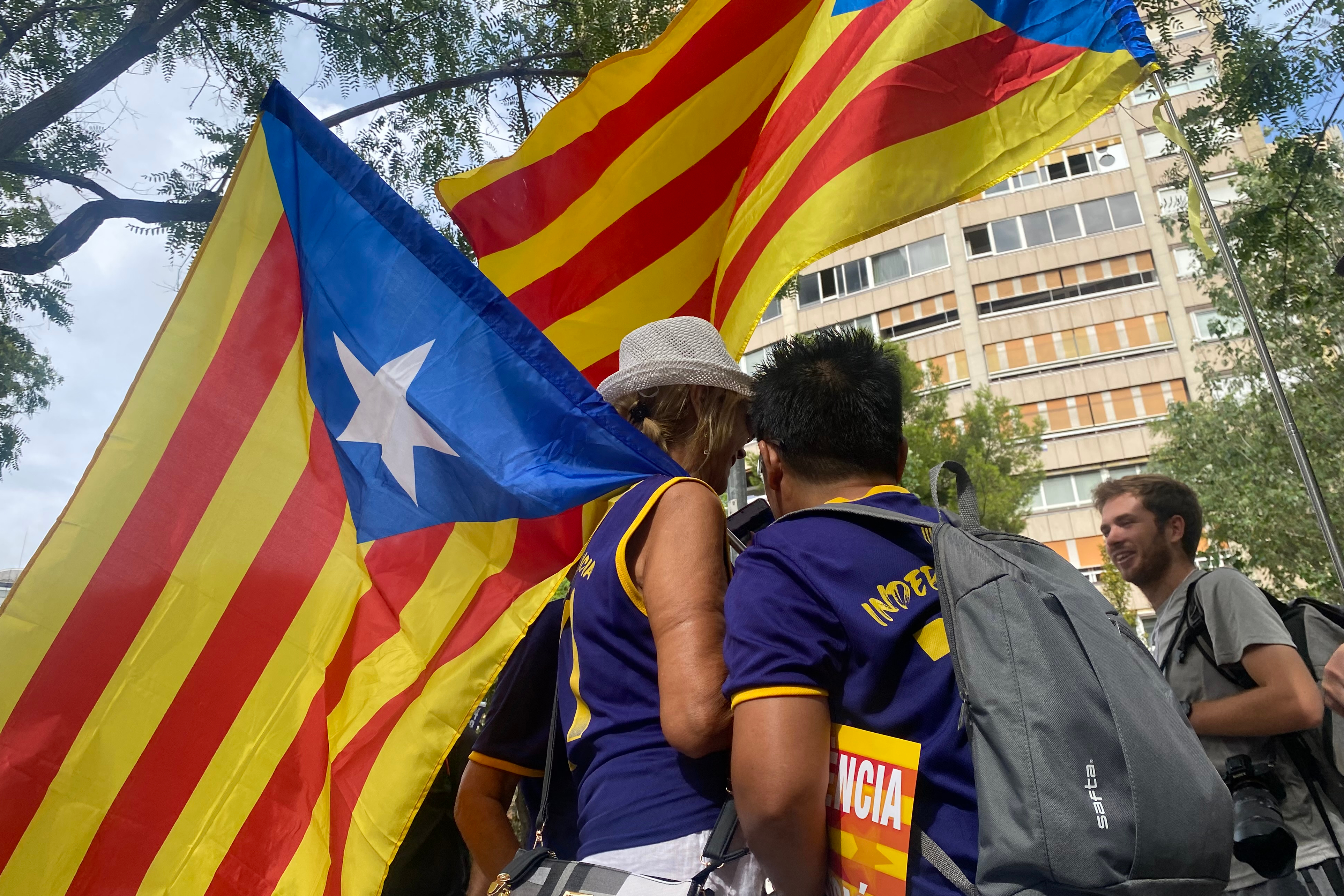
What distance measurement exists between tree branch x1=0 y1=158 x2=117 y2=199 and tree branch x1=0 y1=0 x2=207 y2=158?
30 centimetres

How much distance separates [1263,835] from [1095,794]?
1709mm

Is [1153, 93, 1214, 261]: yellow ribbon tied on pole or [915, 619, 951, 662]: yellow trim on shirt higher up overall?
[1153, 93, 1214, 261]: yellow ribbon tied on pole

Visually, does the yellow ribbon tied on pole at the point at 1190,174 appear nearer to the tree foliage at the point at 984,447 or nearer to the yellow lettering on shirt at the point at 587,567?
the yellow lettering on shirt at the point at 587,567

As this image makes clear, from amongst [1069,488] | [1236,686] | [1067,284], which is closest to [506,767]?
[1236,686]

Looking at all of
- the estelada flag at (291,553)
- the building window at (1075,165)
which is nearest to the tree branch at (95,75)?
the estelada flag at (291,553)

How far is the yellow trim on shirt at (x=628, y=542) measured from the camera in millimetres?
1715

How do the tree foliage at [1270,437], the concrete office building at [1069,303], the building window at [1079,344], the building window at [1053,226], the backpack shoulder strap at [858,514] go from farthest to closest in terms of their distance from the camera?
1. the building window at [1053,226]
2. the building window at [1079,344]
3. the concrete office building at [1069,303]
4. the tree foliage at [1270,437]
5. the backpack shoulder strap at [858,514]

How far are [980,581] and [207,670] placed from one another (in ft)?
5.78

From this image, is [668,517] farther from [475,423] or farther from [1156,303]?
[1156,303]

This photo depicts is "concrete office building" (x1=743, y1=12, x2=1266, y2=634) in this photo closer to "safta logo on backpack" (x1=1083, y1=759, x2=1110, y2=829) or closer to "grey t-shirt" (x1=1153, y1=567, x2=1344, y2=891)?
"grey t-shirt" (x1=1153, y1=567, x2=1344, y2=891)

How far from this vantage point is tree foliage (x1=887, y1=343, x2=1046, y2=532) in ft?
80.0

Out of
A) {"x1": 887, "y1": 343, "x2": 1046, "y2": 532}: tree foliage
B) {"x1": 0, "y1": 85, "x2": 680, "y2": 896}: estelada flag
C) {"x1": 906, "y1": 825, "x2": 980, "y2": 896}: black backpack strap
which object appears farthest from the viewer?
{"x1": 887, "y1": 343, "x2": 1046, "y2": 532}: tree foliage

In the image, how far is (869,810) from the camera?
1.40 m

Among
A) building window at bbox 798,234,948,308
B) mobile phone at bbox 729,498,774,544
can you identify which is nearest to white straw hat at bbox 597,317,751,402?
mobile phone at bbox 729,498,774,544
